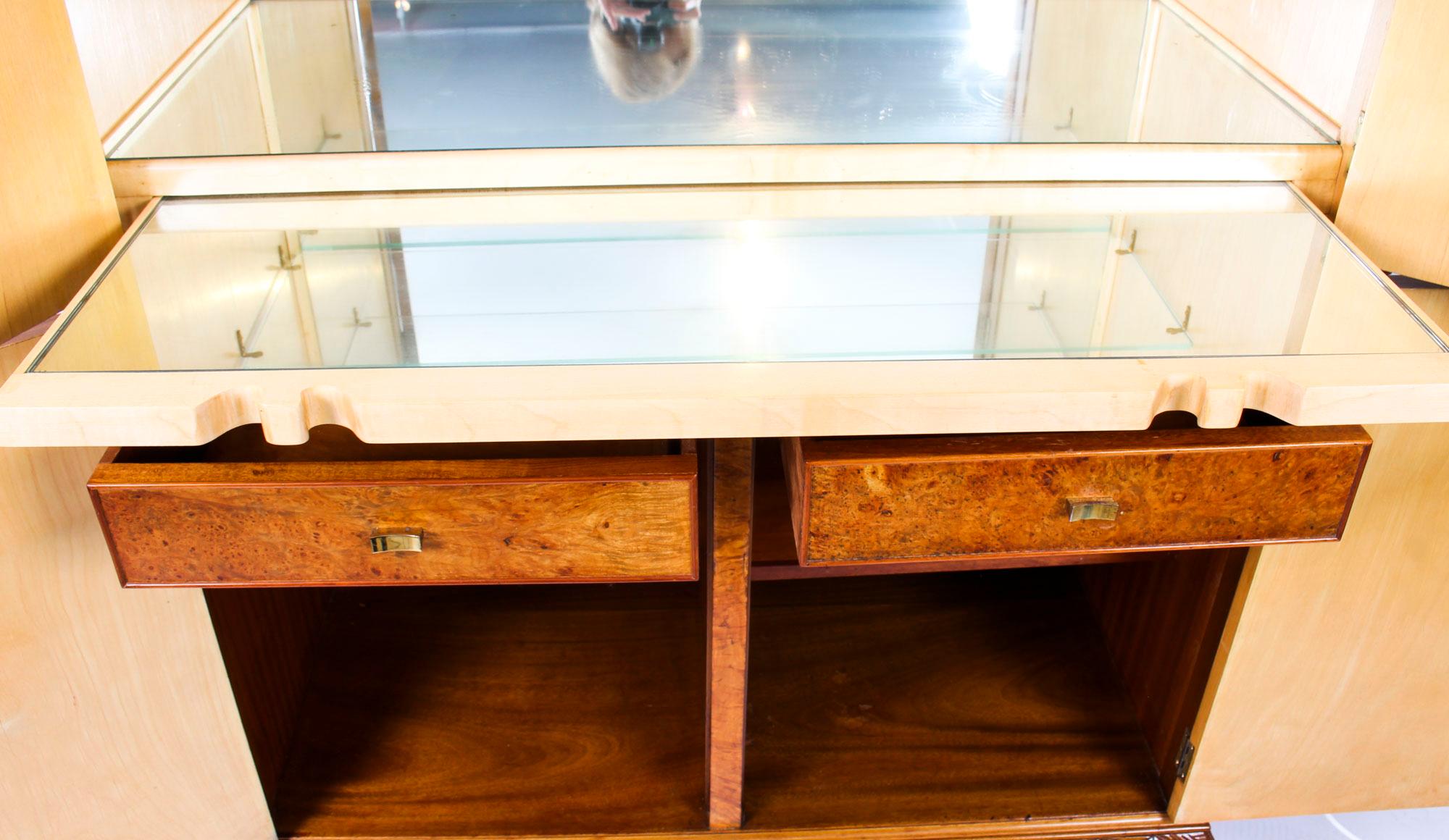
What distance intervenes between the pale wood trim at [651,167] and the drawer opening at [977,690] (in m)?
0.32

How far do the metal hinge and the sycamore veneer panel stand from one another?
0.42 meters

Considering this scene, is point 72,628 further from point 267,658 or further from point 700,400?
point 700,400

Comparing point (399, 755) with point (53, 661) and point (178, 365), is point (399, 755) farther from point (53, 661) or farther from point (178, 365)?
point (178, 365)

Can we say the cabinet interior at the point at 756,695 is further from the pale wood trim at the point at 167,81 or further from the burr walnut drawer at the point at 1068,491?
the pale wood trim at the point at 167,81

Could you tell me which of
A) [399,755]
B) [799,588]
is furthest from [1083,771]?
[399,755]

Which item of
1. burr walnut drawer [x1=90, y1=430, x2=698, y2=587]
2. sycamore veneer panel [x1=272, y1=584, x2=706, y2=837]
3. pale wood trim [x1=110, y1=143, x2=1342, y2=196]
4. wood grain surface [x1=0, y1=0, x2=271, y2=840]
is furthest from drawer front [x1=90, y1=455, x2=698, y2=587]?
sycamore veneer panel [x1=272, y1=584, x2=706, y2=837]

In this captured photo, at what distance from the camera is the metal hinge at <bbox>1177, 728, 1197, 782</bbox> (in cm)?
94

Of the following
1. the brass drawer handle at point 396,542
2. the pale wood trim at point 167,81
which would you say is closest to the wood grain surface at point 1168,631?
the brass drawer handle at point 396,542

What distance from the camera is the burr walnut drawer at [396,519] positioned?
0.63m

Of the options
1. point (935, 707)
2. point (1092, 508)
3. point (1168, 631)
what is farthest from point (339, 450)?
point (1168, 631)

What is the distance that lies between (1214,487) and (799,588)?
0.60 metres

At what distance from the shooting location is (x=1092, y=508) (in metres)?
0.67

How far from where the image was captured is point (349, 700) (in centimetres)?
106

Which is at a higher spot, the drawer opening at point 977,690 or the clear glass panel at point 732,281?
the clear glass panel at point 732,281
